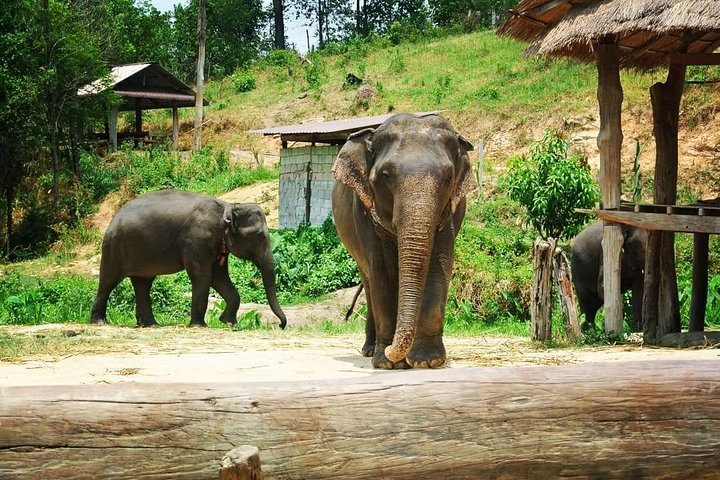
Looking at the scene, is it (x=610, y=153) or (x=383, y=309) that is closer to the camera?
(x=383, y=309)

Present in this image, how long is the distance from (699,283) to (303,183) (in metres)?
13.8

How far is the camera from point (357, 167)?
8344 mm

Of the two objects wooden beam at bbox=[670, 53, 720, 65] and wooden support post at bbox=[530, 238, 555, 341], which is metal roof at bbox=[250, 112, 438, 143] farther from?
wooden support post at bbox=[530, 238, 555, 341]

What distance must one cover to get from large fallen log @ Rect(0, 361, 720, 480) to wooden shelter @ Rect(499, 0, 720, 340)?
20.3 ft

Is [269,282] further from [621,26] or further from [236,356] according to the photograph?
[621,26]

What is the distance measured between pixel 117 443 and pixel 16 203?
28806 mm

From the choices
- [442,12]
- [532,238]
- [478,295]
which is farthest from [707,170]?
[442,12]

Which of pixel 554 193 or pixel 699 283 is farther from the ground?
pixel 554 193

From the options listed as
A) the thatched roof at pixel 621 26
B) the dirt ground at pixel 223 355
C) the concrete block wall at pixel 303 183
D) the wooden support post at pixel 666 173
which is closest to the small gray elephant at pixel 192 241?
the dirt ground at pixel 223 355

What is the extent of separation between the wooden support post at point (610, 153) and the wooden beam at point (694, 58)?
69 centimetres

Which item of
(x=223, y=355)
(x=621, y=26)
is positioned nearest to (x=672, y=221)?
(x=621, y=26)

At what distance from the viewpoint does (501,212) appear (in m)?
22.7

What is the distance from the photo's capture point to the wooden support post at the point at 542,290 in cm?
1097

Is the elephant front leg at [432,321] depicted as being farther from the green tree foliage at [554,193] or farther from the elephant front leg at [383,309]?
the green tree foliage at [554,193]
